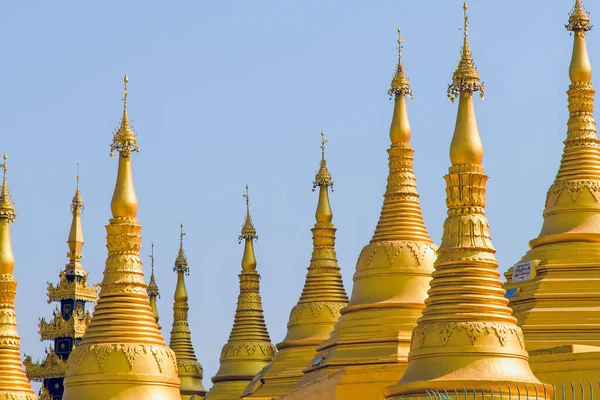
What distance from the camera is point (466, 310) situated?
35.8 meters

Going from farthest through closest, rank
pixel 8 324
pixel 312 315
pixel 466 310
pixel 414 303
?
1. pixel 312 315
2. pixel 8 324
3. pixel 414 303
4. pixel 466 310

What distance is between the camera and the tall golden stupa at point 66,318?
214 ft

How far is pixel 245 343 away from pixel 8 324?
13.3 meters

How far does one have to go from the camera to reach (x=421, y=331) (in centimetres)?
3616

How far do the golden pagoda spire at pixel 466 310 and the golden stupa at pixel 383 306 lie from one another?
704cm

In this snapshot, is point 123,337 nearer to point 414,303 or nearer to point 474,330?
point 414,303

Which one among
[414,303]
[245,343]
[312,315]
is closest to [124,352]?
[414,303]

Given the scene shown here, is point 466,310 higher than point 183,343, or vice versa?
point 183,343

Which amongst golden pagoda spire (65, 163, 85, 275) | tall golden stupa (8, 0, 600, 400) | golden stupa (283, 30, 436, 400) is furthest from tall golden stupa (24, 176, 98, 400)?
golden stupa (283, 30, 436, 400)

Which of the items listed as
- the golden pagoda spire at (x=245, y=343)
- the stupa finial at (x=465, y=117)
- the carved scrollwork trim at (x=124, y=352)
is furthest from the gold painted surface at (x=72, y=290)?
the stupa finial at (x=465, y=117)

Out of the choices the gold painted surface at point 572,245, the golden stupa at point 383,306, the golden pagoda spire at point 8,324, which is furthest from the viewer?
the golden pagoda spire at point 8,324

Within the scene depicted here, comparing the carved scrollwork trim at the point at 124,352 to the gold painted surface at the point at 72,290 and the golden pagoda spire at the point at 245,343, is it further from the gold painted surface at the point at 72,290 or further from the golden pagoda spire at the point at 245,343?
the gold painted surface at the point at 72,290

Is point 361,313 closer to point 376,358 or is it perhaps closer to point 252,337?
point 376,358

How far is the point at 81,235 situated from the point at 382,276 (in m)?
22.8
